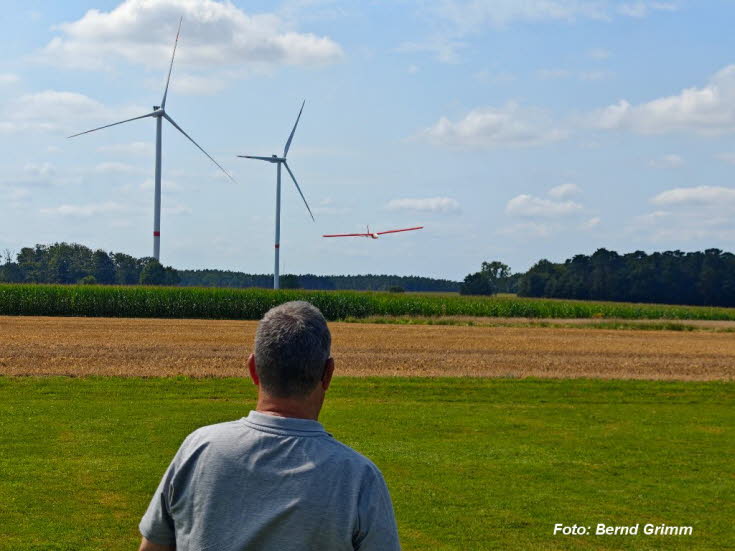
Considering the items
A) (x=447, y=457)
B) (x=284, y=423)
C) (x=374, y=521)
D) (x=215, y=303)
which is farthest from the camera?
(x=215, y=303)

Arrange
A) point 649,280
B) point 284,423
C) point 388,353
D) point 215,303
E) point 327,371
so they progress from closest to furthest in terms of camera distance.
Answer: point 284,423 < point 327,371 < point 388,353 < point 215,303 < point 649,280

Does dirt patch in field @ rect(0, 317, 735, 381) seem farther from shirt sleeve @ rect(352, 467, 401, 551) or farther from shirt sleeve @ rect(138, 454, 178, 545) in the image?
shirt sleeve @ rect(352, 467, 401, 551)

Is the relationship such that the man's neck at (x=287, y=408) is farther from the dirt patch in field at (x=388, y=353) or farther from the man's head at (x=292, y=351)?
the dirt patch in field at (x=388, y=353)

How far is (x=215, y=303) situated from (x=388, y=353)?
34972 mm

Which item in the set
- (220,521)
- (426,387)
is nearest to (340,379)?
(426,387)

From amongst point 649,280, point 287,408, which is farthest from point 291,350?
point 649,280

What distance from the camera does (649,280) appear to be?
115938 mm

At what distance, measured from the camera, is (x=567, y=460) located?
12156 mm

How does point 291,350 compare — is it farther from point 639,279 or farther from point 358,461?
point 639,279

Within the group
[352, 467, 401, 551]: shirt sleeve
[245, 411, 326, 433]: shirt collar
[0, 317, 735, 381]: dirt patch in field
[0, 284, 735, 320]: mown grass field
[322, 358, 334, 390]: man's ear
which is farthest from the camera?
[0, 284, 735, 320]: mown grass field

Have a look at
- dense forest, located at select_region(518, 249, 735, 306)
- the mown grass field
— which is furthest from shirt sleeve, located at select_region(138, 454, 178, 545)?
dense forest, located at select_region(518, 249, 735, 306)

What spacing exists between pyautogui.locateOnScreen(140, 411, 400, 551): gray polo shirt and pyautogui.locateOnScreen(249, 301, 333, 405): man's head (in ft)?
0.35

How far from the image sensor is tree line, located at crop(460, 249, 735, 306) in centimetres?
11356

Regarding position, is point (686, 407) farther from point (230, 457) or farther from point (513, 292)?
point (513, 292)
